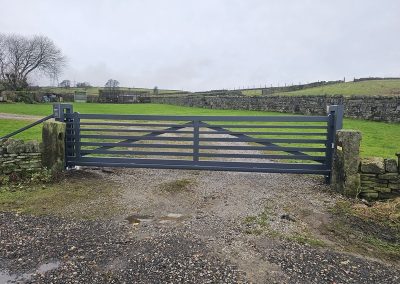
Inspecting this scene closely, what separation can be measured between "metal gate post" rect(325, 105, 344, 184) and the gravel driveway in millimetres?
988

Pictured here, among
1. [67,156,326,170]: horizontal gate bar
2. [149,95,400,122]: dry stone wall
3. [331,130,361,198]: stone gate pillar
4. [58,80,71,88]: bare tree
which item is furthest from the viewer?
[58,80,71,88]: bare tree

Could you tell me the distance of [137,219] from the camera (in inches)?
212

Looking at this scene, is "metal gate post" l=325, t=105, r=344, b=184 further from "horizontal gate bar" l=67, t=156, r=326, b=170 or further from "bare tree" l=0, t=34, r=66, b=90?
"bare tree" l=0, t=34, r=66, b=90

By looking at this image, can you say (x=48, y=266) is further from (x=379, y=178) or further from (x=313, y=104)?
(x=313, y=104)

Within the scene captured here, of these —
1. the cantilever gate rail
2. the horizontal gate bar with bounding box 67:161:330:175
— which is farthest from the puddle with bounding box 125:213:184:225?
the horizontal gate bar with bounding box 67:161:330:175

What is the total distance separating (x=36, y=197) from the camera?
6.35 metres

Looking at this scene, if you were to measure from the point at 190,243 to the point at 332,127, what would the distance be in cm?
454

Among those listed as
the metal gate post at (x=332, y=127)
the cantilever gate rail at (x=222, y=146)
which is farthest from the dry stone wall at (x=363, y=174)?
the cantilever gate rail at (x=222, y=146)

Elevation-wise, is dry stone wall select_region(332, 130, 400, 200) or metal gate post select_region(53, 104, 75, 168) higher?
metal gate post select_region(53, 104, 75, 168)

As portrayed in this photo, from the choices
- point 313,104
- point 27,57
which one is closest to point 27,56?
point 27,57

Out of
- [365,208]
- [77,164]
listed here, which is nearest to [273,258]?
[365,208]

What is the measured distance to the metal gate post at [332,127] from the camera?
718 cm

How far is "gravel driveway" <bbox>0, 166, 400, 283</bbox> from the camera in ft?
12.3

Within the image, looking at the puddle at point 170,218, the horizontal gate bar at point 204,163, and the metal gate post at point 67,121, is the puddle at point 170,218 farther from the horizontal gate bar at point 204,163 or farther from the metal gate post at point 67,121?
the metal gate post at point 67,121
